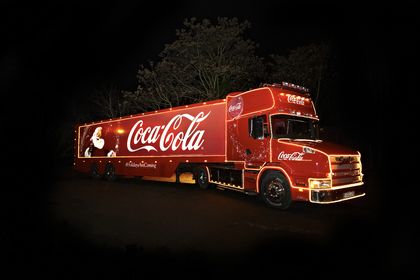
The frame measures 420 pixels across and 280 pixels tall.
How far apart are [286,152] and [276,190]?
1.12m

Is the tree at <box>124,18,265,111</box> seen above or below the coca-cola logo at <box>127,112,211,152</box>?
above

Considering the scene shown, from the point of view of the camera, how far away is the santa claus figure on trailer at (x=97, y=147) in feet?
57.6

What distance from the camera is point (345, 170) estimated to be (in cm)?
833

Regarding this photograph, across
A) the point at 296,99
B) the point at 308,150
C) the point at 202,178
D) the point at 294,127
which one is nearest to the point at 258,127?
the point at 294,127

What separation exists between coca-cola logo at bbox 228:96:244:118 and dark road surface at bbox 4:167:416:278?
114 inches

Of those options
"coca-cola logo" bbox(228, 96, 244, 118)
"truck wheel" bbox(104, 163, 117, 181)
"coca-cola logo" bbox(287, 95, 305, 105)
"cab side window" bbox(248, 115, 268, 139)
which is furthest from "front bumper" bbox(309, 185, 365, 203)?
"truck wheel" bbox(104, 163, 117, 181)

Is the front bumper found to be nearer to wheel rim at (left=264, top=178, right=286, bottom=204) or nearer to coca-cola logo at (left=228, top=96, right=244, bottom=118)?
wheel rim at (left=264, top=178, right=286, bottom=204)

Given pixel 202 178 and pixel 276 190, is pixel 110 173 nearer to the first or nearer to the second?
pixel 202 178

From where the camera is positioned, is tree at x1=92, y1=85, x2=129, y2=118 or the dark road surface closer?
the dark road surface

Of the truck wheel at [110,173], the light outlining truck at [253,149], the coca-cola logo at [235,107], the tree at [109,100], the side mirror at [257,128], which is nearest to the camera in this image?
the light outlining truck at [253,149]

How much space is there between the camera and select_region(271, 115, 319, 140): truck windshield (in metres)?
9.15

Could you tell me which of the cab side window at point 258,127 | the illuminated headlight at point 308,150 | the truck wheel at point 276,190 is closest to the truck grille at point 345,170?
the illuminated headlight at point 308,150

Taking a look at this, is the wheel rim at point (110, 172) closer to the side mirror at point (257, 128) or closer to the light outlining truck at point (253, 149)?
the light outlining truck at point (253, 149)

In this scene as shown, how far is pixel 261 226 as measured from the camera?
693 centimetres
